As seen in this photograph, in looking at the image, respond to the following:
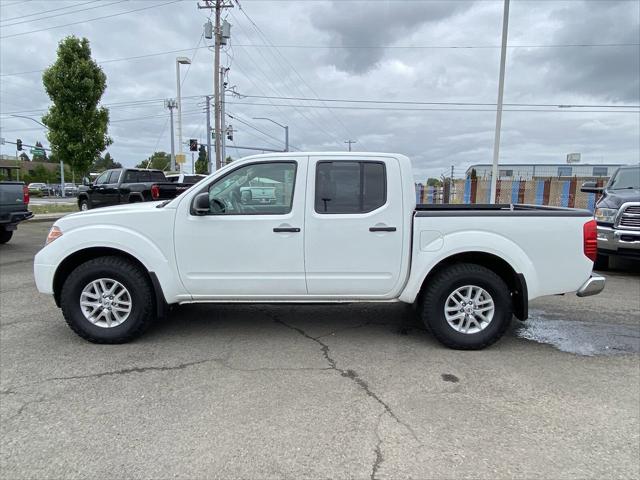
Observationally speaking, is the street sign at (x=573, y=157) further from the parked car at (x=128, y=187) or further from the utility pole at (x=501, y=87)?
the parked car at (x=128, y=187)

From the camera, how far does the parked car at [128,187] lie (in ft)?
51.6

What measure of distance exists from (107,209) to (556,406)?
4432 mm

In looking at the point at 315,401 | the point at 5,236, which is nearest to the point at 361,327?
the point at 315,401

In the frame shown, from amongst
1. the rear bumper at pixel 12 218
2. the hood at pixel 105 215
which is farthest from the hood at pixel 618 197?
the rear bumper at pixel 12 218

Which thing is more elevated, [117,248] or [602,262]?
[117,248]

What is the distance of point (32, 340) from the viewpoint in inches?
174

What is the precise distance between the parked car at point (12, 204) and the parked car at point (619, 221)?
12151 mm

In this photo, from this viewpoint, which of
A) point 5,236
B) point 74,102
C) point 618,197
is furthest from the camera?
point 74,102

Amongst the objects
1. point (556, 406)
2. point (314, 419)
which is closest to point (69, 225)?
point (314, 419)

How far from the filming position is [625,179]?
875cm

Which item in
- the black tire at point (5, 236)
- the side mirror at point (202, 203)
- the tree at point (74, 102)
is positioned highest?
the tree at point (74, 102)

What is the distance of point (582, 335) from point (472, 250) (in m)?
1.88

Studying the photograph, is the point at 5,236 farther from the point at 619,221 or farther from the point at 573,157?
the point at 573,157

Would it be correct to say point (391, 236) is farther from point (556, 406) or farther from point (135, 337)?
point (135, 337)
